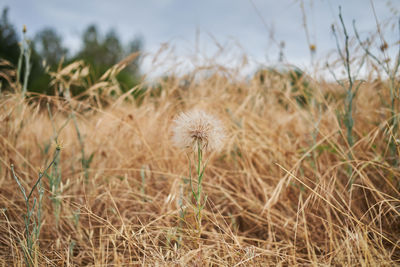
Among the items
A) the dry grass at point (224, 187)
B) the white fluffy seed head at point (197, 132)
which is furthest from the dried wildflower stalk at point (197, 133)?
the dry grass at point (224, 187)

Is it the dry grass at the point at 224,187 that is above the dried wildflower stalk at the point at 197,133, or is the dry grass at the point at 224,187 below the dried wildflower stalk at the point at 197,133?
below

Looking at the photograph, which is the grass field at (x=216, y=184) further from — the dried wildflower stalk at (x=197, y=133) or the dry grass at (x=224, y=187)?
the dried wildflower stalk at (x=197, y=133)

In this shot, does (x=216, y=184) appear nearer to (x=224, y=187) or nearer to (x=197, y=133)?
(x=224, y=187)

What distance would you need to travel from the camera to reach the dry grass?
87 cm

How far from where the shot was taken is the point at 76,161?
1694 mm

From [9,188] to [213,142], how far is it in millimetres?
1071

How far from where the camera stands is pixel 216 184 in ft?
4.15

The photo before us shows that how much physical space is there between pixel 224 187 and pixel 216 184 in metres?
0.19

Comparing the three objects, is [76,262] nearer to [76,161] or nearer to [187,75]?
[76,161]

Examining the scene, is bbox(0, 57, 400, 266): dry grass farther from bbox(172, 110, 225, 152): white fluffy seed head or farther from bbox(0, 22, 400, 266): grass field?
bbox(172, 110, 225, 152): white fluffy seed head

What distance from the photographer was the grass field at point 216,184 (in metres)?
0.85

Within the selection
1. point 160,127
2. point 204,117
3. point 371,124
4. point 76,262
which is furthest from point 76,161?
point 371,124

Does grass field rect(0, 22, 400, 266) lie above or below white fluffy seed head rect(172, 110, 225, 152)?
below

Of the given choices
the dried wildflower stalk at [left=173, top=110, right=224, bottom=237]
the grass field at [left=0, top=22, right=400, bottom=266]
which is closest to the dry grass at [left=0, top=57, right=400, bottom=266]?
the grass field at [left=0, top=22, right=400, bottom=266]
